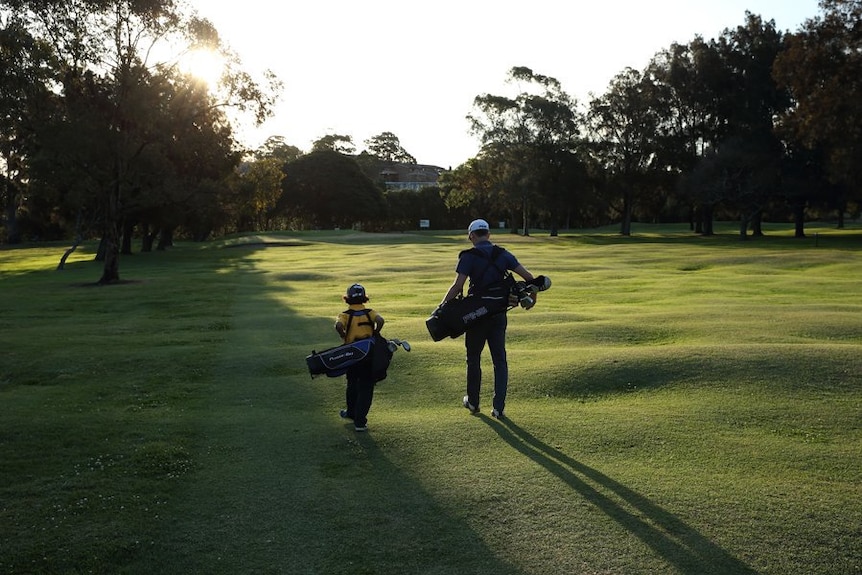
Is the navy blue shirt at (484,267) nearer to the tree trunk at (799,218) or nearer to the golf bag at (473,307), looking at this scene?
the golf bag at (473,307)

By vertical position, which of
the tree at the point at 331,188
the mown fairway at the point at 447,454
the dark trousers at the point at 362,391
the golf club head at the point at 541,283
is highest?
the tree at the point at 331,188

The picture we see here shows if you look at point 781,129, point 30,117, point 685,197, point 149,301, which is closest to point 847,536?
point 149,301

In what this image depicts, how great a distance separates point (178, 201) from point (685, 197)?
5172cm

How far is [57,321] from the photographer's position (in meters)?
21.7

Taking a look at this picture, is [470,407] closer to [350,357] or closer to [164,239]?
[350,357]

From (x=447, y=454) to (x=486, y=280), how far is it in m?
2.22

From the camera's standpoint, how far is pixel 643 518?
6.55 meters

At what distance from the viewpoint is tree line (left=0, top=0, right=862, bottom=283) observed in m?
31.9

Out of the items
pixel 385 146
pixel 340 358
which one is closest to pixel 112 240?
pixel 340 358

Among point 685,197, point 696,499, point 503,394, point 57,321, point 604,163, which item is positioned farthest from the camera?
point 604,163

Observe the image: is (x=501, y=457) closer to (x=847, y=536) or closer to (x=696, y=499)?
(x=696, y=499)

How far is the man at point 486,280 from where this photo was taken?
9359mm

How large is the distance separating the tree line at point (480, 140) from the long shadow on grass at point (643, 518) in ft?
45.5

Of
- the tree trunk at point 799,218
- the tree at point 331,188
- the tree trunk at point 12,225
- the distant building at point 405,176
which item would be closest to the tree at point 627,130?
the tree trunk at point 799,218
